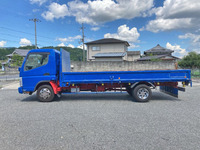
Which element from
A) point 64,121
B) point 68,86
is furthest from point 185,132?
point 68,86

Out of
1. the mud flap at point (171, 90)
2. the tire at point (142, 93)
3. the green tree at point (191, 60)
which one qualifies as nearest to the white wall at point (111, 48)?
the green tree at point (191, 60)

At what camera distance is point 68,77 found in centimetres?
620

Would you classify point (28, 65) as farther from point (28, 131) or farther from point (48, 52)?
point (28, 131)

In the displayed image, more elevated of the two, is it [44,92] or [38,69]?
[38,69]

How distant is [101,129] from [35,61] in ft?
15.4

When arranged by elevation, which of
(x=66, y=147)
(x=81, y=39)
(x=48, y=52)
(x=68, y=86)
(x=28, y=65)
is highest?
(x=81, y=39)

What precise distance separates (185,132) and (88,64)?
12.6 meters

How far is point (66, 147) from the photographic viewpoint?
2.72m

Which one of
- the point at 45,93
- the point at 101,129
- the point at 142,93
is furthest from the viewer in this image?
the point at 45,93

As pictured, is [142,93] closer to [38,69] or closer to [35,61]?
[38,69]

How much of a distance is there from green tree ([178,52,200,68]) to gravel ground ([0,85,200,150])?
23.2 m

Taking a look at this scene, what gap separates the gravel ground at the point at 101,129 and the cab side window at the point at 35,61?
2.17m

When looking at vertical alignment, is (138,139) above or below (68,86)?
below

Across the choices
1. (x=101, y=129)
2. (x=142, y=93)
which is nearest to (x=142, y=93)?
(x=142, y=93)
